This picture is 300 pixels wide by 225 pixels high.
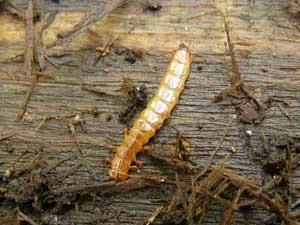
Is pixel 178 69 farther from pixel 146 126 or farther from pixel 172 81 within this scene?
pixel 146 126

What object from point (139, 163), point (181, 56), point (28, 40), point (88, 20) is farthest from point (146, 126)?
point (28, 40)

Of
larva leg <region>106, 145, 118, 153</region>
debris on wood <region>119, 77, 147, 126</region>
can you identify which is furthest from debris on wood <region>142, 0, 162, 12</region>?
larva leg <region>106, 145, 118, 153</region>

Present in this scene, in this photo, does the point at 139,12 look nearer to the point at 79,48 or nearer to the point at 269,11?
the point at 79,48

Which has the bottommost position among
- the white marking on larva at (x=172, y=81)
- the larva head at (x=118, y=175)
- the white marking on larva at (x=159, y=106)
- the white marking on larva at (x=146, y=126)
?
the larva head at (x=118, y=175)

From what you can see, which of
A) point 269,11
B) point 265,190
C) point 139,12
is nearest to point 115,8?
point 139,12

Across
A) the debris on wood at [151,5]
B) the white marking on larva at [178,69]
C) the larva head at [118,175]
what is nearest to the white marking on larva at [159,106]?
the white marking on larva at [178,69]

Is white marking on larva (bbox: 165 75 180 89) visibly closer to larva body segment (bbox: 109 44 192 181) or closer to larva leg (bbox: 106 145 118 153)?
larva body segment (bbox: 109 44 192 181)

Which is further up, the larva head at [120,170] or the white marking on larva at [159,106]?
the white marking on larva at [159,106]

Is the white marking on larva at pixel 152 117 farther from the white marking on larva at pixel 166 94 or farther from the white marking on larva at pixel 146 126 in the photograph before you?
the white marking on larva at pixel 166 94
